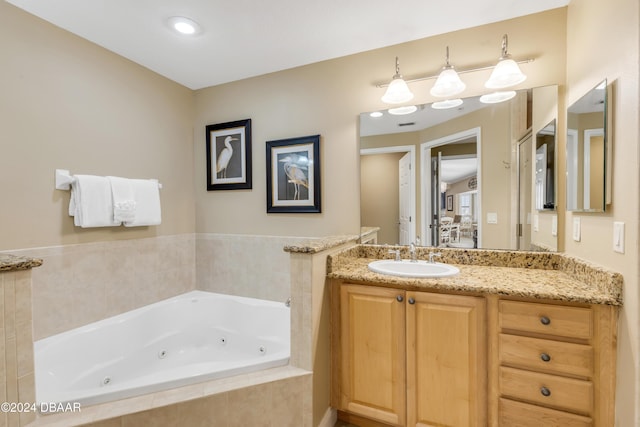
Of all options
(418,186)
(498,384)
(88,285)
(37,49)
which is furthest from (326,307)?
(37,49)

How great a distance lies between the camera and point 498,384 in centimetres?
135

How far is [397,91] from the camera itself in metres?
1.94

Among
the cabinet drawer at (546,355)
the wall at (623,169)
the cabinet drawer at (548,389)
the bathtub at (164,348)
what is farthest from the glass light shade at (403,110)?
the bathtub at (164,348)

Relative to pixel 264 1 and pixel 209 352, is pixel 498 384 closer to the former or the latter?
pixel 209 352

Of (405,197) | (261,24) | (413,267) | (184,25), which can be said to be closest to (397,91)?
(405,197)

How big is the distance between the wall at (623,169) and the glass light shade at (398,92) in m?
0.92

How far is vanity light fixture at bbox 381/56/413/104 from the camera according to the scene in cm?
193

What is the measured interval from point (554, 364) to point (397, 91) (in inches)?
67.9

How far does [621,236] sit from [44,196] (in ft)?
9.75

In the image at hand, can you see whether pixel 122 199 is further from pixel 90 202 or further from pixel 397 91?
pixel 397 91

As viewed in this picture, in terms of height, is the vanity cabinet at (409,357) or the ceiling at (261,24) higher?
the ceiling at (261,24)

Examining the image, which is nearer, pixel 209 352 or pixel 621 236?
pixel 621 236

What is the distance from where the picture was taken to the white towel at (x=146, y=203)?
2.13 m

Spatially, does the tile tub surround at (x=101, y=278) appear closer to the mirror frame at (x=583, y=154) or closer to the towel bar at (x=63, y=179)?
the towel bar at (x=63, y=179)
